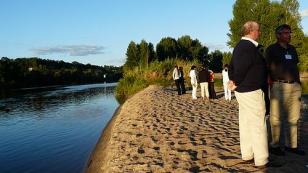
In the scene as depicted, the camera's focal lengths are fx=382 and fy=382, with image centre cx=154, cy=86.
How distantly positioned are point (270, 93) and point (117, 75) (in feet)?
511

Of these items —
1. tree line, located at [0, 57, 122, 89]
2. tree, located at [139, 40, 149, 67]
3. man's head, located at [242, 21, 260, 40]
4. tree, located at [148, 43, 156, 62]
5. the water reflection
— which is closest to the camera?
man's head, located at [242, 21, 260, 40]

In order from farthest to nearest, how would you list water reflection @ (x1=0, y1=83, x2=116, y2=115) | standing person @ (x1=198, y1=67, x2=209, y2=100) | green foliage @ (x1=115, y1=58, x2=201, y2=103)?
green foliage @ (x1=115, y1=58, x2=201, y2=103), water reflection @ (x1=0, y1=83, x2=116, y2=115), standing person @ (x1=198, y1=67, x2=209, y2=100)

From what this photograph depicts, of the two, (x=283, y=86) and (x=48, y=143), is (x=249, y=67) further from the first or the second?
(x=48, y=143)

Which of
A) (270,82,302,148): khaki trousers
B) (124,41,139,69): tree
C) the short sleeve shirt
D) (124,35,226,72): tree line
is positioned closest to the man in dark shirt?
the short sleeve shirt

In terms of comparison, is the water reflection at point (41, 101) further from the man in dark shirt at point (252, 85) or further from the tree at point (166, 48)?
the tree at point (166, 48)

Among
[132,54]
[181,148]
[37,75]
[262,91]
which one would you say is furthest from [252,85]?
[37,75]

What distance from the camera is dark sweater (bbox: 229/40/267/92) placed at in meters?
5.99

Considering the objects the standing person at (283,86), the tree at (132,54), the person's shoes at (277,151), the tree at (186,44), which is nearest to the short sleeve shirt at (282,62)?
the standing person at (283,86)

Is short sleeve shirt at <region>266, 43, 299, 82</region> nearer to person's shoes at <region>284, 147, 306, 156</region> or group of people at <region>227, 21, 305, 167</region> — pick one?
group of people at <region>227, 21, 305, 167</region>

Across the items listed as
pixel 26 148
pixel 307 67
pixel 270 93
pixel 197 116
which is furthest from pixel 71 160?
pixel 307 67

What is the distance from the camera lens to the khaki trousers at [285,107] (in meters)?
6.93

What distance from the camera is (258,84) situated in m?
6.06

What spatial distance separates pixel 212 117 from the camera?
13414mm

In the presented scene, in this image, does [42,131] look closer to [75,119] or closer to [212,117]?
[75,119]
